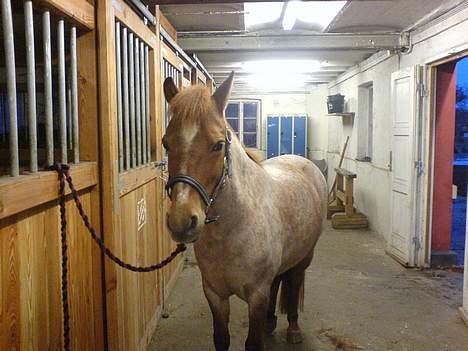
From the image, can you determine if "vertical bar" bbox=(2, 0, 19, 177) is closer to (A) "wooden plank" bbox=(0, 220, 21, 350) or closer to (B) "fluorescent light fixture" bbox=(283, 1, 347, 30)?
(A) "wooden plank" bbox=(0, 220, 21, 350)

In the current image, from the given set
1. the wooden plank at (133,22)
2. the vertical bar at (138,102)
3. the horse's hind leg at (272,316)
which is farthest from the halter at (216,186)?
the horse's hind leg at (272,316)

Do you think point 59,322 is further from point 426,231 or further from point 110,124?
point 426,231

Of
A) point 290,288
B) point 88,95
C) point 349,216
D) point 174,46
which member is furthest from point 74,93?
point 349,216

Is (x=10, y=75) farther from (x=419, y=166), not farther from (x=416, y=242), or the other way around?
(x=416, y=242)

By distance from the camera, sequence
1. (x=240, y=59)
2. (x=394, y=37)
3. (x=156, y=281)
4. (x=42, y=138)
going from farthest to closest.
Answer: (x=240, y=59) → (x=394, y=37) → (x=156, y=281) → (x=42, y=138)

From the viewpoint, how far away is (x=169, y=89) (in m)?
1.74

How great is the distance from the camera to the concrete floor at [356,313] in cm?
259

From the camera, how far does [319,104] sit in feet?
33.1

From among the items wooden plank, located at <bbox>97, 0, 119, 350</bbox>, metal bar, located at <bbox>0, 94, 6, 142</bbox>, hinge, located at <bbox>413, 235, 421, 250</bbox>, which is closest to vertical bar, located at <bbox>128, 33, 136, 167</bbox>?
wooden plank, located at <bbox>97, 0, 119, 350</bbox>

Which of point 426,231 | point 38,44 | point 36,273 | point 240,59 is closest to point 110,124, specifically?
point 36,273

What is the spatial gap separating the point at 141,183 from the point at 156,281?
31.0 inches

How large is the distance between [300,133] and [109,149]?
9.03 meters

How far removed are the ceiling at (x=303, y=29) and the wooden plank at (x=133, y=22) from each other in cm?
73

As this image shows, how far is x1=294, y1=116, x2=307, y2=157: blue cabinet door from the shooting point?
1045 centimetres
